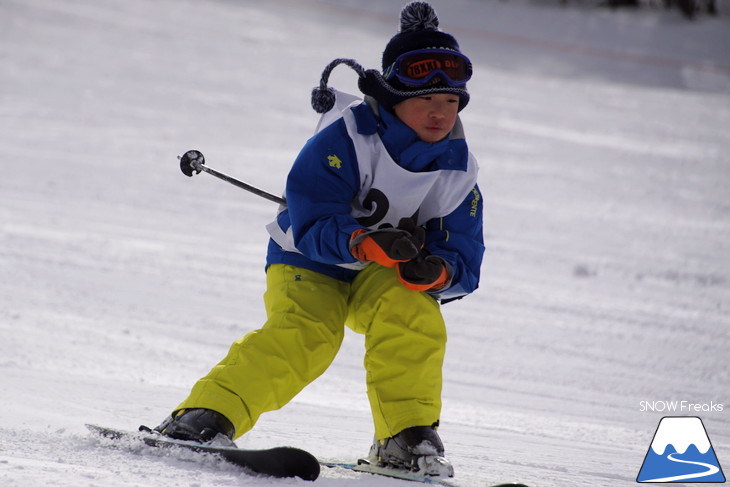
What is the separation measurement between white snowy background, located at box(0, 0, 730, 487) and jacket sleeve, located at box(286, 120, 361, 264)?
56cm

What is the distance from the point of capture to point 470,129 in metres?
10.2

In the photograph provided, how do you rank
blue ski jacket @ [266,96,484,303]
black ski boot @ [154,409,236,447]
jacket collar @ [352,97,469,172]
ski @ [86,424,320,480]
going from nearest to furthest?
ski @ [86,424,320,480] < black ski boot @ [154,409,236,447] < blue ski jacket @ [266,96,484,303] < jacket collar @ [352,97,469,172]

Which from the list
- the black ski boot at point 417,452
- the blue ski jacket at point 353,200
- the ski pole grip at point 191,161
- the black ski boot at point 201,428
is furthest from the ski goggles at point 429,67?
the black ski boot at point 201,428

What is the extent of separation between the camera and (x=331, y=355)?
248 cm

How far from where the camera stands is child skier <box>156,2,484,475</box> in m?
2.28

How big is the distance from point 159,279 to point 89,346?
1.30 m

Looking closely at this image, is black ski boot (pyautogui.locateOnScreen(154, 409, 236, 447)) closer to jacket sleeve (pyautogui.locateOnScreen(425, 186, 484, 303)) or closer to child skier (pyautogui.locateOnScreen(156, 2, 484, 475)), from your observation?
child skier (pyautogui.locateOnScreen(156, 2, 484, 475))

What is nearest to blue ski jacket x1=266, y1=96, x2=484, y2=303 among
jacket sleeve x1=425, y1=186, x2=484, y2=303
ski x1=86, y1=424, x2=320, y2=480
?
jacket sleeve x1=425, y1=186, x2=484, y2=303

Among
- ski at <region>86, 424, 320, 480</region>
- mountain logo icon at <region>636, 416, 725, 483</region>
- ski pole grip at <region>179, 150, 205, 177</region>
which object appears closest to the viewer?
ski at <region>86, 424, 320, 480</region>

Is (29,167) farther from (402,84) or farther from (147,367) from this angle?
(402,84)

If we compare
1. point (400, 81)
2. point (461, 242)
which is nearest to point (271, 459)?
point (461, 242)

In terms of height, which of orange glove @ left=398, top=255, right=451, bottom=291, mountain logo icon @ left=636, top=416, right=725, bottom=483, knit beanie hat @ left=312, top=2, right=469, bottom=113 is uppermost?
knit beanie hat @ left=312, top=2, right=469, bottom=113

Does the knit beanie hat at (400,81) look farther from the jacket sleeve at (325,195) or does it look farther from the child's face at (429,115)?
the jacket sleeve at (325,195)

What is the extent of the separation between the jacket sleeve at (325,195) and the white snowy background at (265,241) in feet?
1.84
